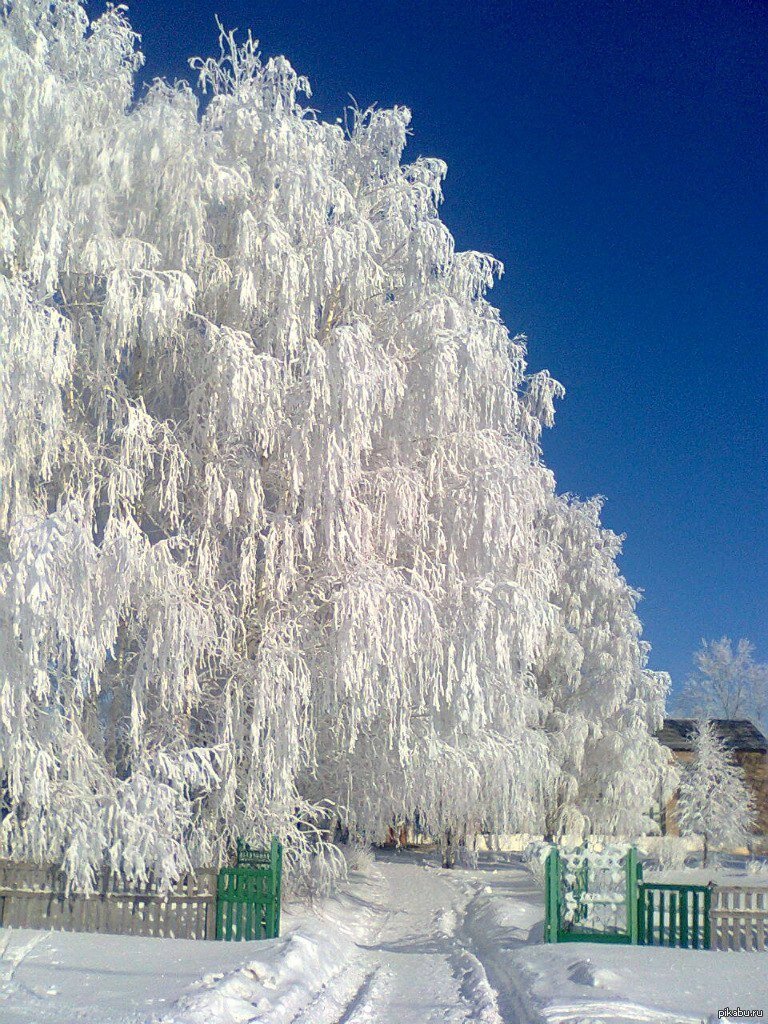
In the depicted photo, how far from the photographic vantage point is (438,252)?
13.3 m

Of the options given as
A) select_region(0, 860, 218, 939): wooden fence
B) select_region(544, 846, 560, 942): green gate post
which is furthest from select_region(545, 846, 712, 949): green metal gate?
select_region(0, 860, 218, 939): wooden fence

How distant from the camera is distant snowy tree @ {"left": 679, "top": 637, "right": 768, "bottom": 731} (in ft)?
186

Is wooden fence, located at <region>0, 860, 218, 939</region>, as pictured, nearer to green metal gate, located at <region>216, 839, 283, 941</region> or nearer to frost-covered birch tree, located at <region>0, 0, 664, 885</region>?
green metal gate, located at <region>216, 839, 283, 941</region>

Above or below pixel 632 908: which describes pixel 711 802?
below

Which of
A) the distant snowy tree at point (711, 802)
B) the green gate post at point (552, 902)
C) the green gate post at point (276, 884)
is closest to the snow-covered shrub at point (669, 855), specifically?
the distant snowy tree at point (711, 802)

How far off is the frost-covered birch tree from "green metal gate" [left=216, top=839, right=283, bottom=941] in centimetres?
71

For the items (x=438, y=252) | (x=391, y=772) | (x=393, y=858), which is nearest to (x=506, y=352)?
(x=438, y=252)

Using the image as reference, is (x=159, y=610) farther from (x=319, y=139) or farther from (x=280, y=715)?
(x=319, y=139)

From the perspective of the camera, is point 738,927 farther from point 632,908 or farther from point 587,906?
point 587,906

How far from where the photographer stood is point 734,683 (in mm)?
56969

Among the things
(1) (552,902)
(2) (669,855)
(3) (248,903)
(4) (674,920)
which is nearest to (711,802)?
(2) (669,855)

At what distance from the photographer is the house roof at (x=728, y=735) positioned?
41500 millimetres

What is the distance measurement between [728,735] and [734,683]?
53.4ft

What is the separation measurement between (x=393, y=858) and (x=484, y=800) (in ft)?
64.2
